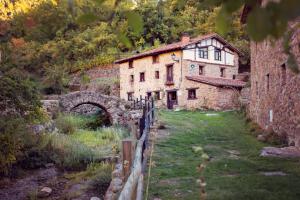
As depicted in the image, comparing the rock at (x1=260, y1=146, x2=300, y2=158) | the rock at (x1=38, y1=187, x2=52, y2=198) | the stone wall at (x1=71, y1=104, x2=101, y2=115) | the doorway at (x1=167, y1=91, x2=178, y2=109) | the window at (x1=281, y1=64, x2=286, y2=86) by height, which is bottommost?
the rock at (x1=38, y1=187, x2=52, y2=198)

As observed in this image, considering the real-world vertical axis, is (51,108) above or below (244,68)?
below

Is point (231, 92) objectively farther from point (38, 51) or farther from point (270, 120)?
point (38, 51)

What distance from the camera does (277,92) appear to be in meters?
10.5

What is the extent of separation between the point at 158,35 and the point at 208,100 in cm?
1475

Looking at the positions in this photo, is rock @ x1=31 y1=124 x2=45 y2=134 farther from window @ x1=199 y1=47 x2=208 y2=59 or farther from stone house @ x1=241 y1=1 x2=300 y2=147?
window @ x1=199 y1=47 x2=208 y2=59

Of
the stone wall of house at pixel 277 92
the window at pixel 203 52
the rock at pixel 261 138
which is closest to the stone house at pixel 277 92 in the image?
the stone wall of house at pixel 277 92

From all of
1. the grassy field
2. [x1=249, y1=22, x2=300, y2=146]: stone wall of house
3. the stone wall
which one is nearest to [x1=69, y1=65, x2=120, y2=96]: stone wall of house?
the stone wall

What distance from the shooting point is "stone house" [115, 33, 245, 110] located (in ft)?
80.4

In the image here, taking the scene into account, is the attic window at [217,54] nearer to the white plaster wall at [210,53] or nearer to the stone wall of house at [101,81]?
the white plaster wall at [210,53]

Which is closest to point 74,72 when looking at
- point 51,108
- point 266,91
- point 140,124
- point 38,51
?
point 38,51

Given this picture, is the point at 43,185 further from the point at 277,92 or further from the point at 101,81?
the point at 101,81

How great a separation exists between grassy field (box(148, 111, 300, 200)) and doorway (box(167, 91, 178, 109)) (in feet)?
52.3

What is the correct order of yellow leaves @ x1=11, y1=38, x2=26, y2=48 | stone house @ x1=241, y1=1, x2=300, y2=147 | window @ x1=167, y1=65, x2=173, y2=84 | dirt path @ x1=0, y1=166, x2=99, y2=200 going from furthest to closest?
yellow leaves @ x1=11, y1=38, x2=26, y2=48
window @ x1=167, y1=65, x2=173, y2=84
dirt path @ x1=0, y1=166, x2=99, y2=200
stone house @ x1=241, y1=1, x2=300, y2=147

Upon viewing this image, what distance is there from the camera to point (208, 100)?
24547 mm
